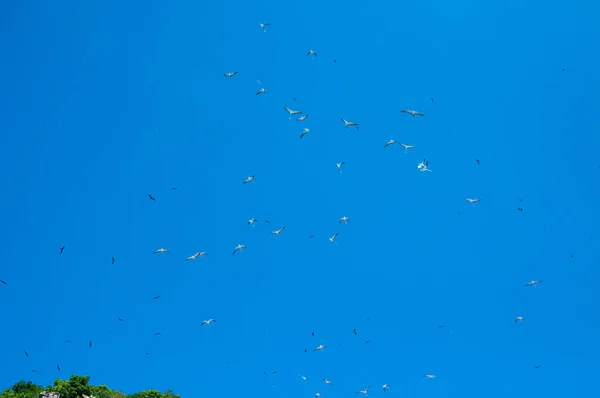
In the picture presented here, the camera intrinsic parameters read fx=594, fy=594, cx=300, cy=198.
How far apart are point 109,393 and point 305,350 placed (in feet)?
110

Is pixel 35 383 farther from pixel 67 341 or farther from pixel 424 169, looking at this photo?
pixel 424 169

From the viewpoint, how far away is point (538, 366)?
64.5 meters

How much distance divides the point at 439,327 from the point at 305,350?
1737 cm

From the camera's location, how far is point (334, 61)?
72.4m

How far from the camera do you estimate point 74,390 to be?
3709 centimetres

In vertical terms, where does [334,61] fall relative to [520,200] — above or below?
above

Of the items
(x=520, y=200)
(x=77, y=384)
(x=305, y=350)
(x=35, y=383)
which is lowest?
(x=77, y=384)

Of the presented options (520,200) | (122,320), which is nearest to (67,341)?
(122,320)

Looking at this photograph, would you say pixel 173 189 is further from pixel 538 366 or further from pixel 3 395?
pixel 538 366

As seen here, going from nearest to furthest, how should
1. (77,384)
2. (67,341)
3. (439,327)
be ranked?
(77,384), (67,341), (439,327)

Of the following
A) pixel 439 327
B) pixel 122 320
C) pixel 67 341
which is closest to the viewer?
pixel 67 341

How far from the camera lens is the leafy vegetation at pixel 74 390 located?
37031mm

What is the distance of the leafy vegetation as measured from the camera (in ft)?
121

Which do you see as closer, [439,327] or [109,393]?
[109,393]
